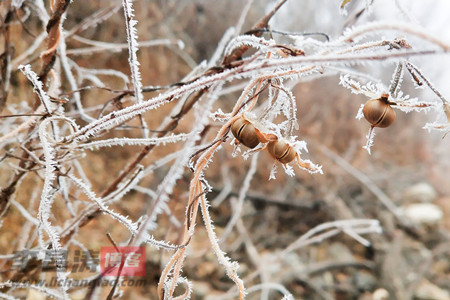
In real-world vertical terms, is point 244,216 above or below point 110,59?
below

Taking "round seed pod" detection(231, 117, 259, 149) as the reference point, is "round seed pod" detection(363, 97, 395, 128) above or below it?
above

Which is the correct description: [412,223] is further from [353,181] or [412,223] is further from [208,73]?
[208,73]

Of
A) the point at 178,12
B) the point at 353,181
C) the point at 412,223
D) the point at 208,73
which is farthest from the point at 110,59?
the point at 412,223
